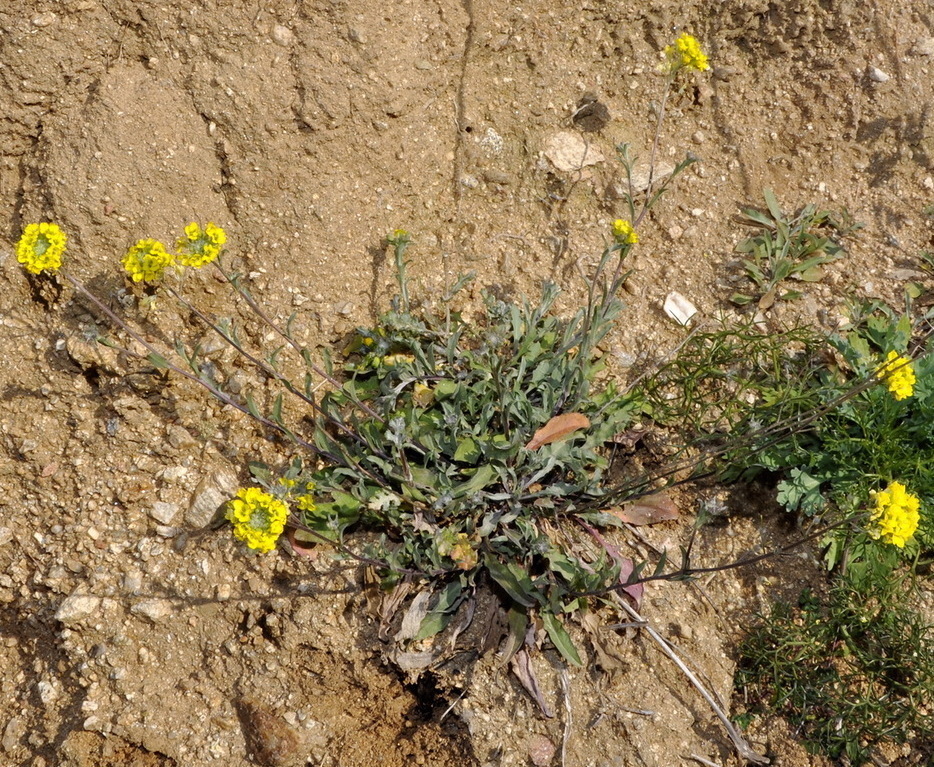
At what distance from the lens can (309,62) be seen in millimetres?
3758

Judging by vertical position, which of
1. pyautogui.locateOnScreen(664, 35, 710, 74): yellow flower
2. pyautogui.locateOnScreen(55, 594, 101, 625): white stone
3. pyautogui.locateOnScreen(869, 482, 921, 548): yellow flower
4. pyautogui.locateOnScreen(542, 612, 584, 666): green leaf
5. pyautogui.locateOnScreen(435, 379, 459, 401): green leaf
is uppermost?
pyautogui.locateOnScreen(664, 35, 710, 74): yellow flower

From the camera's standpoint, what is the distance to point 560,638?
10.1 feet

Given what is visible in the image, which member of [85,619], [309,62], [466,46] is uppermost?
[466,46]

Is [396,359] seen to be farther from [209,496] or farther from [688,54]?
[688,54]

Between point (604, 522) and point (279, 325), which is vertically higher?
point (604, 522)

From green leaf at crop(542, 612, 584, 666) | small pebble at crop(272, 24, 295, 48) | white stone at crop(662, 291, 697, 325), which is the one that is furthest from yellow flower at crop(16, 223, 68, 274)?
white stone at crop(662, 291, 697, 325)

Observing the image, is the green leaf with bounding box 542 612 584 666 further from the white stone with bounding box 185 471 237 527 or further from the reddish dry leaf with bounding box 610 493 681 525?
the white stone with bounding box 185 471 237 527

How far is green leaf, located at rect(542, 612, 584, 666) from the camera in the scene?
3064mm

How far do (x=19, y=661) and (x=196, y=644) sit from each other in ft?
2.57

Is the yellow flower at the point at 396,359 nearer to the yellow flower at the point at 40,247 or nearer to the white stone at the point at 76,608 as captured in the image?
the yellow flower at the point at 40,247

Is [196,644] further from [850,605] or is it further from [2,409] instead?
[850,605]

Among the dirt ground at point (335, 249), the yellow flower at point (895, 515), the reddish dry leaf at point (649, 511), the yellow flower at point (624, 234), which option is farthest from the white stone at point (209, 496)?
the yellow flower at point (895, 515)

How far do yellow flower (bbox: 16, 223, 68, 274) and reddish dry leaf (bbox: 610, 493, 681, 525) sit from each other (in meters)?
2.52

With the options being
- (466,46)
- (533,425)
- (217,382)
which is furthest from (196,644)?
(466,46)
